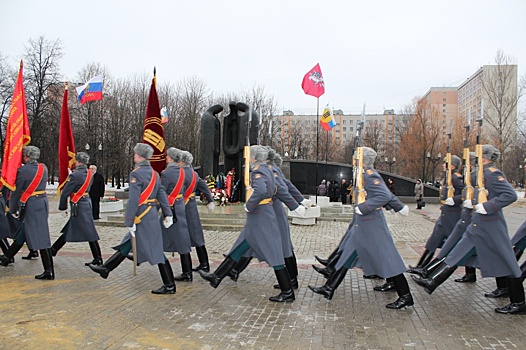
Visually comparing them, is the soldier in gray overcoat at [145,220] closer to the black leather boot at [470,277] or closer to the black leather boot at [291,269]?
the black leather boot at [291,269]

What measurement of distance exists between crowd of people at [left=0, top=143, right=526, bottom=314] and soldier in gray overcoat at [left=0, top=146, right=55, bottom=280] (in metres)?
0.01

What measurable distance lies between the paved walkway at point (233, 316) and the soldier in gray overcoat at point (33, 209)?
1.47ft

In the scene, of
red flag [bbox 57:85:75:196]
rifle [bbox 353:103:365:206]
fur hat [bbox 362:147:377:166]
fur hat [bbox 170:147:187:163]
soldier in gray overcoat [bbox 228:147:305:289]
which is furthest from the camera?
red flag [bbox 57:85:75:196]

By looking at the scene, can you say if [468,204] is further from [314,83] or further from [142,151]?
[314,83]

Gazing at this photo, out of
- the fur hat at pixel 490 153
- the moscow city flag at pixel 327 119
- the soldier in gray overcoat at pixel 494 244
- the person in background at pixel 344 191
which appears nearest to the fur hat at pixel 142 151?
the soldier in gray overcoat at pixel 494 244

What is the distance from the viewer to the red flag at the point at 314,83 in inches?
858

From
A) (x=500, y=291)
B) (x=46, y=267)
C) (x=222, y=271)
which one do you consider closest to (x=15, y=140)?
(x=46, y=267)

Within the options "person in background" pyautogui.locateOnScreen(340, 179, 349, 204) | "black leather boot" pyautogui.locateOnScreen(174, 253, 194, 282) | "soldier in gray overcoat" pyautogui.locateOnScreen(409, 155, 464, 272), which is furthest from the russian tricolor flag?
"soldier in gray overcoat" pyautogui.locateOnScreen(409, 155, 464, 272)

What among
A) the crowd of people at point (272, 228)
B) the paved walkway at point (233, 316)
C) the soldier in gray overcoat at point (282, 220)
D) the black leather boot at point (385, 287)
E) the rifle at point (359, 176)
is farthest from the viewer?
the black leather boot at point (385, 287)

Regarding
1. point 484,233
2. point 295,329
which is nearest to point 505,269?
point 484,233

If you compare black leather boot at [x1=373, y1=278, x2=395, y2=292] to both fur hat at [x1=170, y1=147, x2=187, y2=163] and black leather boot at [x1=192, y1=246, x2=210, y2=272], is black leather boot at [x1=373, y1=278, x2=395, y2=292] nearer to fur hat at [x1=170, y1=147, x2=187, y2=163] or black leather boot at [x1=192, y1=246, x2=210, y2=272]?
black leather boot at [x1=192, y1=246, x2=210, y2=272]

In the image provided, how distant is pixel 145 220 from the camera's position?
593 cm

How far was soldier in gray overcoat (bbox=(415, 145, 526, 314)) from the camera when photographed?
17.0 feet

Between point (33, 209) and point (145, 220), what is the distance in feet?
6.98
